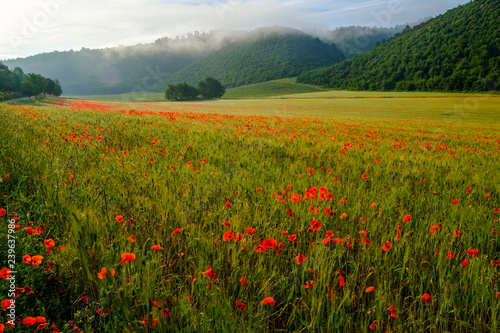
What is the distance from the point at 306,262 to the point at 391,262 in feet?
2.40

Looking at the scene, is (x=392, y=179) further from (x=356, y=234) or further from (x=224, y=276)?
(x=224, y=276)

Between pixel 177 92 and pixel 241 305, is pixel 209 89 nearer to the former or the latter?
pixel 177 92

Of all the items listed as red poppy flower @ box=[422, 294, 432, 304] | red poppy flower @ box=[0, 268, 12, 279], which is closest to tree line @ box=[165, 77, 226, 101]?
red poppy flower @ box=[0, 268, 12, 279]

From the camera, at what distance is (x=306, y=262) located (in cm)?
175

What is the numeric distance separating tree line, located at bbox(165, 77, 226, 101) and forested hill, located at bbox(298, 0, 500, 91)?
57.8 metres

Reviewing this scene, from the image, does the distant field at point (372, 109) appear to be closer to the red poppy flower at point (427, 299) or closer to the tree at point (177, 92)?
the red poppy flower at point (427, 299)

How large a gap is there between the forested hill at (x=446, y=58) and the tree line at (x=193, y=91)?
190 ft

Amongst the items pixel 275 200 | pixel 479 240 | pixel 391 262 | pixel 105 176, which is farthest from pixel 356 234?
pixel 105 176

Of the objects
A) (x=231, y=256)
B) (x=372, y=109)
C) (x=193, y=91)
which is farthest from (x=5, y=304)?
(x=193, y=91)

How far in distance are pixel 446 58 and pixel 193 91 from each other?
89.9 m

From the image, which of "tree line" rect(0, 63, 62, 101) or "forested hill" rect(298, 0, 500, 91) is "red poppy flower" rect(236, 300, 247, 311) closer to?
"forested hill" rect(298, 0, 500, 91)

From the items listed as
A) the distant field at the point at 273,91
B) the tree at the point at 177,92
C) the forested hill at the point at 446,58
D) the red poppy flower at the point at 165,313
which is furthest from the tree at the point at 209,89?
the red poppy flower at the point at 165,313

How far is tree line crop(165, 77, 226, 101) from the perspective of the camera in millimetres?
103812

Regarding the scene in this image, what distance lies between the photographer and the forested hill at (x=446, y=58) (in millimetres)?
73556
